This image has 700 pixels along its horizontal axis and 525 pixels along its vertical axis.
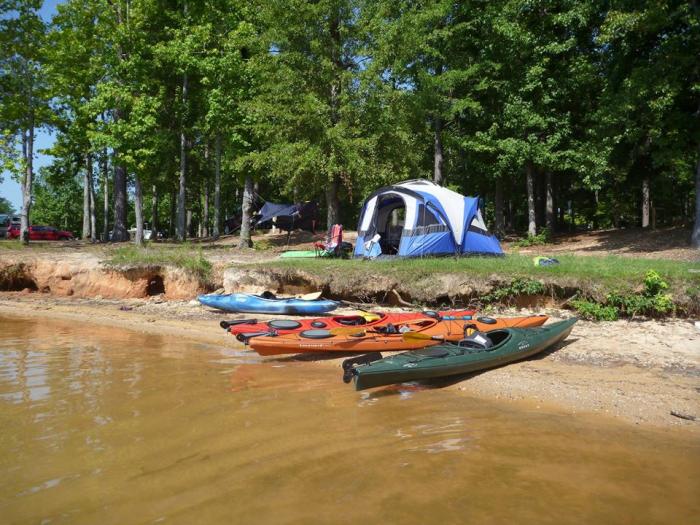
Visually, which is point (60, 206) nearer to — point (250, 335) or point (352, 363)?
point (250, 335)

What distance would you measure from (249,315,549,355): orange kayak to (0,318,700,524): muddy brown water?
0.77 m

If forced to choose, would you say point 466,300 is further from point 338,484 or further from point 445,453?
point 338,484

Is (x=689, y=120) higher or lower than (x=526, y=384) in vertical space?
higher

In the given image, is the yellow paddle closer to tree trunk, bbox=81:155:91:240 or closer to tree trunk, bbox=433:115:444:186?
tree trunk, bbox=433:115:444:186

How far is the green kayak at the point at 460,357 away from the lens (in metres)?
6.04

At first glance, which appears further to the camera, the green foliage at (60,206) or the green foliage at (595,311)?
the green foliage at (60,206)

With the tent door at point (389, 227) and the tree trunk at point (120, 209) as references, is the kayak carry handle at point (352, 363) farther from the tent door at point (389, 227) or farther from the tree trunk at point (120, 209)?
the tree trunk at point (120, 209)

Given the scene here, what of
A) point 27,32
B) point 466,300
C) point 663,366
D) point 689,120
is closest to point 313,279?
point 466,300

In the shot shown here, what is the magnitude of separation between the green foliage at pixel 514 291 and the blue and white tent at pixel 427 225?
3933 millimetres

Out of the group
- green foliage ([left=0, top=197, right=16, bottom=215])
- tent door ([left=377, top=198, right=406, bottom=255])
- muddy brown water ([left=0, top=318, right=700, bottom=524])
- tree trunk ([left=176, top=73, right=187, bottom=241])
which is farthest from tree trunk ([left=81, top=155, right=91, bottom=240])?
green foliage ([left=0, top=197, right=16, bottom=215])

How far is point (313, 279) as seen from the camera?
12141mm

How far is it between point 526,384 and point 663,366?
1985mm

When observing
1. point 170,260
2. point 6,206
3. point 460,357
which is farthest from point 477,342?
point 6,206

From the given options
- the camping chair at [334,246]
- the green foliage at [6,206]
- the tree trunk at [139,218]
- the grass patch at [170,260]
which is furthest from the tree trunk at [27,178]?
the green foliage at [6,206]
